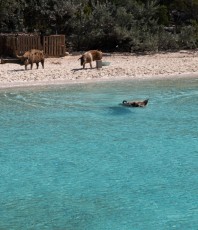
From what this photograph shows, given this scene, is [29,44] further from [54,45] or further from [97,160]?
[97,160]

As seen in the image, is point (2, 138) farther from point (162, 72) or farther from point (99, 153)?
point (162, 72)

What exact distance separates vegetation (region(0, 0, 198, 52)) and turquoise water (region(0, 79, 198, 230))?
863 cm

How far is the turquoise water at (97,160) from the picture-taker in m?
9.13

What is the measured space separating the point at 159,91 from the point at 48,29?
1019cm

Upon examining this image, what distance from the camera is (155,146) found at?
43.1 ft

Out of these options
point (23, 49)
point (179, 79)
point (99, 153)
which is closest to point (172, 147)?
point (99, 153)

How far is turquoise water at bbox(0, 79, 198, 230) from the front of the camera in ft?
30.0

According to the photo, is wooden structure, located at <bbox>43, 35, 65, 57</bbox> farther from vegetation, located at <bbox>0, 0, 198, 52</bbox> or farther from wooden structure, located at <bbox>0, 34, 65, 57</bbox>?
vegetation, located at <bbox>0, 0, 198, 52</bbox>

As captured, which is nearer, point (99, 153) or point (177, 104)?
point (99, 153)

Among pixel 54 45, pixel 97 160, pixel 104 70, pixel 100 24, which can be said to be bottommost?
pixel 97 160

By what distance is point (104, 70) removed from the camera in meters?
22.9

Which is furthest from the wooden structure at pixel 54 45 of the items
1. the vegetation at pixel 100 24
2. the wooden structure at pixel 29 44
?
the vegetation at pixel 100 24

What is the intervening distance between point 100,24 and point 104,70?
18.1 feet

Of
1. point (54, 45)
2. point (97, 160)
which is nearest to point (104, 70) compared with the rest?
point (54, 45)
